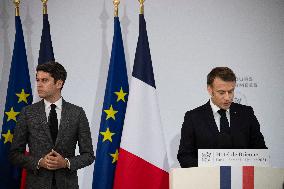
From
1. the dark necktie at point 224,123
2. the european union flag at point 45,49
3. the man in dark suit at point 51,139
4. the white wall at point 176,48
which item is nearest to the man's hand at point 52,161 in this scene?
the man in dark suit at point 51,139

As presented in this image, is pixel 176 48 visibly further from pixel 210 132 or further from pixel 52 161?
pixel 52 161

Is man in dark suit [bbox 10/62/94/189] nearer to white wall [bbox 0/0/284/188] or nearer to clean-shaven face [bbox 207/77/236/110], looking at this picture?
clean-shaven face [bbox 207/77/236/110]

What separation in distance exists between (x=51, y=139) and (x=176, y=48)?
1569 mm

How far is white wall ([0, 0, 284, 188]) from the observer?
10.6ft

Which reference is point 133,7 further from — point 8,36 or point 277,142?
point 277,142

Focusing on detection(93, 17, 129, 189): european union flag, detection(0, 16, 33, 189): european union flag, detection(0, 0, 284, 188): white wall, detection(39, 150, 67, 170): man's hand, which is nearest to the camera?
detection(39, 150, 67, 170): man's hand

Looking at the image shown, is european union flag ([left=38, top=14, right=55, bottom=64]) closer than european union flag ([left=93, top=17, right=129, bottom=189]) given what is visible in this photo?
No

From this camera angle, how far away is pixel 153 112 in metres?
2.93

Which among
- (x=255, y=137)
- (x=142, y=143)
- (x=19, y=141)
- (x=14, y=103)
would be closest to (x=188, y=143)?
(x=255, y=137)

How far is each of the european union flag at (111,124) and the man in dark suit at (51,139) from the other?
1.77 ft

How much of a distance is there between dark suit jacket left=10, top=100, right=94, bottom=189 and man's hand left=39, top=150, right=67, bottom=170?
0.06 meters

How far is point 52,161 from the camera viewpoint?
7.00ft

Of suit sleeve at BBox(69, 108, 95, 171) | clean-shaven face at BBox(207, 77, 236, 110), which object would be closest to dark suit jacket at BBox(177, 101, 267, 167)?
clean-shaven face at BBox(207, 77, 236, 110)

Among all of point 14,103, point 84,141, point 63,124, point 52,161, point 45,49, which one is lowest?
point 52,161
